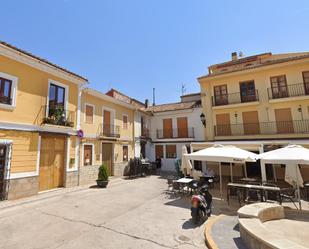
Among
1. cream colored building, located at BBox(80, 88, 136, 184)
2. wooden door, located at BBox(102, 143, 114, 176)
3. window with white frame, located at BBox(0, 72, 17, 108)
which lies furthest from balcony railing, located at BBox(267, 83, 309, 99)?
window with white frame, located at BBox(0, 72, 17, 108)

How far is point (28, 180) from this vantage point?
9297 mm

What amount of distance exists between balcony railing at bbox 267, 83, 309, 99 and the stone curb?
41.8ft

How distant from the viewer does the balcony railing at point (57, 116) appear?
A: 10352mm

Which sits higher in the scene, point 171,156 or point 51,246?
point 171,156

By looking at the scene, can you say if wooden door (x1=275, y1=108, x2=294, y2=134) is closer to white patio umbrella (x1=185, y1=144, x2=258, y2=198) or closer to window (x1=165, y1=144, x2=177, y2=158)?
white patio umbrella (x1=185, y1=144, x2=258, y2=198)

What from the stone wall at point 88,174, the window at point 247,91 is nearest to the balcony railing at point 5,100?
the stone wall at point 88,174

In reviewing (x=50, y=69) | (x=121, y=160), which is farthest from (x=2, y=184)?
(x=121, y=160)

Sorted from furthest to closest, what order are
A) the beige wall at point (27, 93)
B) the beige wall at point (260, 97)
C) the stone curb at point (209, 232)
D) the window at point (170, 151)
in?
the window at point (170, 151) < the beige wall at point (260, 97) < the beige wall at point (27, 93) < the stone curb at point (209, 232)

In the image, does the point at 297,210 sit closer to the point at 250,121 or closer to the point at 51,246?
the point at 51,246

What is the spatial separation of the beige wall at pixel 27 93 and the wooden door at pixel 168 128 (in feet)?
43.3

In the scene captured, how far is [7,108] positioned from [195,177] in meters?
10.1

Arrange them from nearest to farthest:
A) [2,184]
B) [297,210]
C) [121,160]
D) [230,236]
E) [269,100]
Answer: [230,236] → [297,210] → [2,184] → [269,100] → [121,160]

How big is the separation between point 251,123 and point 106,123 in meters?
12.3

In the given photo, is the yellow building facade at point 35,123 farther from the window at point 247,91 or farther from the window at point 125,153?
the window at point 247,91
